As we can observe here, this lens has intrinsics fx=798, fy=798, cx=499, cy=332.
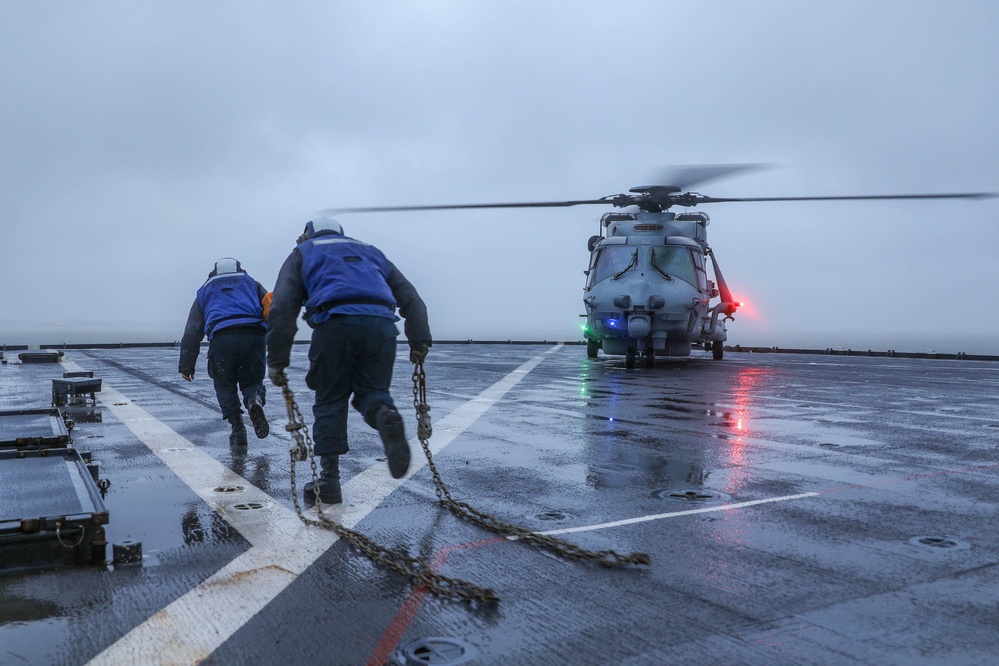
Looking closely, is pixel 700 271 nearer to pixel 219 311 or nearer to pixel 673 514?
pixel 219 311

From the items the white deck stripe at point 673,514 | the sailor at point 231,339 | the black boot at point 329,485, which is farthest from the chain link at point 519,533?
the sailor at point 231,339

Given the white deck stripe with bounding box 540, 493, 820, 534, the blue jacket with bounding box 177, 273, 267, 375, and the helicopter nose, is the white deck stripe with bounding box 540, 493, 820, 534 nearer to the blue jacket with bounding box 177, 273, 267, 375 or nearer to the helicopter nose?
the blue jacket with bounding box 177, 273, 267, 375

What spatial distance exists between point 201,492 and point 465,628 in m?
2.91

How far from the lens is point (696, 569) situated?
3.56 m

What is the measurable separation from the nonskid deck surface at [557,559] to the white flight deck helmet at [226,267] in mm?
1587

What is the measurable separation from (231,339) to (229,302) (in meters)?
0.36

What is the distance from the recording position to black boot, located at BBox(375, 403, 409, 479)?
16.3 ft

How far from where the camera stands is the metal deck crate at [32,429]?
5.19m

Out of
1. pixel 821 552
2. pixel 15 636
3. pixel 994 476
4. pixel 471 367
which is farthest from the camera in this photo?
pixel 471 367

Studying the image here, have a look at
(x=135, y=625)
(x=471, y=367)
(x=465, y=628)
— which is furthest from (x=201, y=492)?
(x=471, y=367)

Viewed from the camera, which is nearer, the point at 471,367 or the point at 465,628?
the point at 465,628

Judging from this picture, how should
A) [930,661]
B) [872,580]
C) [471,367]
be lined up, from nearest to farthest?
[930,661]
[872,580]
[471,367]

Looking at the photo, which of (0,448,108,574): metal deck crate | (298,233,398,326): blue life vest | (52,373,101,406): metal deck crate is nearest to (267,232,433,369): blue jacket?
(298,233,398,326): blue life vest

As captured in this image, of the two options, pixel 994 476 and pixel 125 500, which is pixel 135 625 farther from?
pixel 994 476
